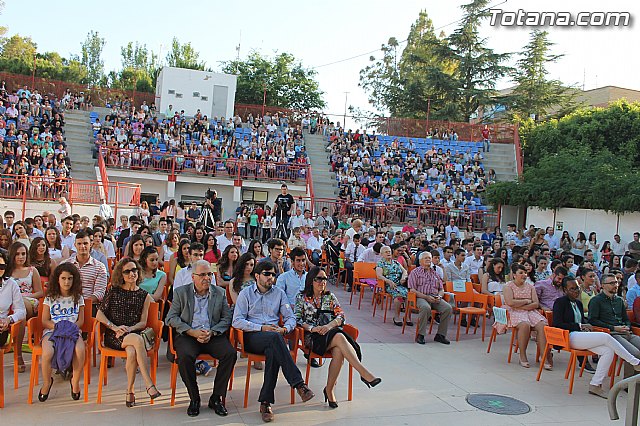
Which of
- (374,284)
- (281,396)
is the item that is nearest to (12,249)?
(281,396)

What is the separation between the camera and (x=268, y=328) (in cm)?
586

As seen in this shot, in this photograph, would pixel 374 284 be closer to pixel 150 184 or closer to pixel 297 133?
pixel 150 184

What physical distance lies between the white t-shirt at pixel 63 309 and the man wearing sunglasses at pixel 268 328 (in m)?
1.58

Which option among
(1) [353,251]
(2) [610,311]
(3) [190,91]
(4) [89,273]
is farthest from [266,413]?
(3) [190,91]

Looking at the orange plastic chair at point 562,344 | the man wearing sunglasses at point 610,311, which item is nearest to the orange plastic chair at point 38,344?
the orange plastic chair at point 562,344

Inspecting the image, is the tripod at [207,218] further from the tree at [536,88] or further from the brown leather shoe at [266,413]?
the tree at [536,88]

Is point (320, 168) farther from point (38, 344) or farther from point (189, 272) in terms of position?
point (38, 344)

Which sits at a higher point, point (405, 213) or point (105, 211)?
point (405, 213)

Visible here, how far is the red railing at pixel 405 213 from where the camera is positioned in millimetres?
20875

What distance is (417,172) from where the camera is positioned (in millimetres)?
25766

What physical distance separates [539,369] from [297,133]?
22141mm

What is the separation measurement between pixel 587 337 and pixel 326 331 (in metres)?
3.12

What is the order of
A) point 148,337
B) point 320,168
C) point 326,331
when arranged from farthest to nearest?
point 320,168, point 326,331, point 148,337

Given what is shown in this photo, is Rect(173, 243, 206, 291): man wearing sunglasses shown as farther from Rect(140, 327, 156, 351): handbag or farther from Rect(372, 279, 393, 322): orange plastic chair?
Rect(372, 279, 393, 322): orange plastic chair
